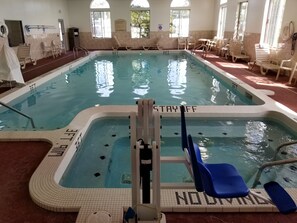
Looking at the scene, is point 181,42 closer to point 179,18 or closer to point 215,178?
point 179,18

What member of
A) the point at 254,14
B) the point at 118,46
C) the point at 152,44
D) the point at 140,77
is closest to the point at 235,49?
the point at 254,14

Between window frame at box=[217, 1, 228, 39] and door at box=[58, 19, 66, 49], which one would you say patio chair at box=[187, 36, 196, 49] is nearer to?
window frame at box=[217, 1, 228, 39]

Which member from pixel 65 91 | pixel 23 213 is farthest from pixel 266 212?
pixel 65 91

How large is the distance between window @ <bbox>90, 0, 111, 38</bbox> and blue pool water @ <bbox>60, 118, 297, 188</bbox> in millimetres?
11181

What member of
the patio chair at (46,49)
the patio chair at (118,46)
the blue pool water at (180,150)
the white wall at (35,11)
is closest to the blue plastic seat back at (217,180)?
the blue pool water at (180,150)

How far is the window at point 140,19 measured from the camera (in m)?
13.4

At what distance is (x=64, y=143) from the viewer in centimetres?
283

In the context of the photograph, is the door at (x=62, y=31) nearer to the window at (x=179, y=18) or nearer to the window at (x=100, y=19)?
the window at (x=100, y=19)

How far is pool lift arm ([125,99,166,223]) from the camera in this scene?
4.33ft

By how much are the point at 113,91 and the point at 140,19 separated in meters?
9.04

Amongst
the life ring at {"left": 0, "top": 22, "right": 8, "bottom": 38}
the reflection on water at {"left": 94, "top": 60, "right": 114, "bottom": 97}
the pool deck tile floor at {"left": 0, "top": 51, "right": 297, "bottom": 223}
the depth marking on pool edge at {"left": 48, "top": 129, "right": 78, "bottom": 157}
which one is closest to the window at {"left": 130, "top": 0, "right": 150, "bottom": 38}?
the reflection on water at {"left": 94, "top": 60, "right": 114, "bottom": 97}

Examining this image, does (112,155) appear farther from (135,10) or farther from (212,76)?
(135,10)

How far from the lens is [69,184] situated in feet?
8.26

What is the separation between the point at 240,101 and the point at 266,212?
3594 mm
